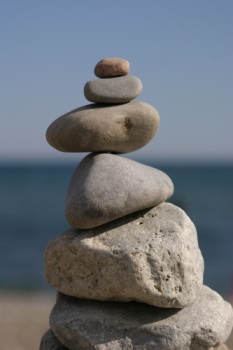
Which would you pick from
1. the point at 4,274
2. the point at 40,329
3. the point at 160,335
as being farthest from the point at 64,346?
the point at 4,274

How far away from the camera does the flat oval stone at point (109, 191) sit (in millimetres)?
5922

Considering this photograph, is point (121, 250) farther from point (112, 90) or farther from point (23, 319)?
point (23, 319)

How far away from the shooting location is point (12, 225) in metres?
34.4

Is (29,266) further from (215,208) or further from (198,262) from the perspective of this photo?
(215,208)

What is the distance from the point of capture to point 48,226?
3331 centimetres

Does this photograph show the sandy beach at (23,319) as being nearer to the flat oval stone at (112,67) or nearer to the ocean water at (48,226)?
the ocean water at (48,226)

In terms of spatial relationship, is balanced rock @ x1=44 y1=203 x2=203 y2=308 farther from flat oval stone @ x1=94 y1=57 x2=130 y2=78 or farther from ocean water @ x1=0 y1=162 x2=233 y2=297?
ocean water @ x1=0 y1=162 x2=233 y2=297

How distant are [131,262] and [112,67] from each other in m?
1.96

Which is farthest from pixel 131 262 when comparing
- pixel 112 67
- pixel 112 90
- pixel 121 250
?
pixel 112 67

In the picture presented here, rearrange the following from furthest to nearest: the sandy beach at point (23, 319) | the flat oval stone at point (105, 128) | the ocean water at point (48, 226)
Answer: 1. the ocean water at point (48, 226)
2. the sandy beach at point (23, 319)
3. the flat oval stone at point (105, 128)

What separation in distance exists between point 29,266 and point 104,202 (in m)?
15.3

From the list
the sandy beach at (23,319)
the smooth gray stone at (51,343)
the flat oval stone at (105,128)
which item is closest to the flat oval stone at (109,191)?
the flat oval stone at (105,128)

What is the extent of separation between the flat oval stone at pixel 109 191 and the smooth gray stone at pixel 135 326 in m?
0.82

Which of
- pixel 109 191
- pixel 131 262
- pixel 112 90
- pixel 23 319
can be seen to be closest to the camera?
pixel 131 262
